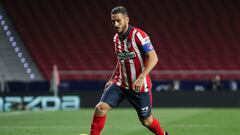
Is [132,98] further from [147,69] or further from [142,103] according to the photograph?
[147,69]

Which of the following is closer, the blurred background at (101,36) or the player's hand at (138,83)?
the player's hand at (138,83)

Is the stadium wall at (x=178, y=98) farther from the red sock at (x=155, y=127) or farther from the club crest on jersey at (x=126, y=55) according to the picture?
the club crest on jersey at (x=126, y=55)

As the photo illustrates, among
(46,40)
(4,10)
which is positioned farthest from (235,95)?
(4,10)

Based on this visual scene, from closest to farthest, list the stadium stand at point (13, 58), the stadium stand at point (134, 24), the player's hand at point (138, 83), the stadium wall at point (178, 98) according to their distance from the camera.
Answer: the player's hand at point (138, 83), the stadium wall at point (178, 98), the stadium stand at point (13, 58), the stadium stand at point (134, 24)

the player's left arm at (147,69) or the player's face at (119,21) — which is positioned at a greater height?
the player's face at (119,21)

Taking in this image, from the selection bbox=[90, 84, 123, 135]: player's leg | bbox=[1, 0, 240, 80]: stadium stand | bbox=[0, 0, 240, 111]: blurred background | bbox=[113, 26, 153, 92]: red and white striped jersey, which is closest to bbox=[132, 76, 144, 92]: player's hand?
bbox=[113, 26, 153, 92]: red and white striped jersey

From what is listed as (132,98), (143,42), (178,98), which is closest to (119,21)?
(143,42)

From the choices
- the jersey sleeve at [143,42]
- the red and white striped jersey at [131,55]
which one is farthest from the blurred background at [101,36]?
the jersey sleeve at [143,42]

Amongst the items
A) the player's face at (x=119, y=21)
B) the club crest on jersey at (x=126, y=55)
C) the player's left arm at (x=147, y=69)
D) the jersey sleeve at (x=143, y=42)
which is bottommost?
the player's left arm at (x=147, y=69)

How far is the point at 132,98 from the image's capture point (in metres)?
8.71

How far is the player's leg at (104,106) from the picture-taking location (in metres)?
8.64

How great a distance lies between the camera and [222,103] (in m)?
23.3

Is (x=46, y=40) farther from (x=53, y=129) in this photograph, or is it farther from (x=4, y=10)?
(x=53, y=129)

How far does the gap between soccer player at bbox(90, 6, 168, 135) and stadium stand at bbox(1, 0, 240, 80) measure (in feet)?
63.0
